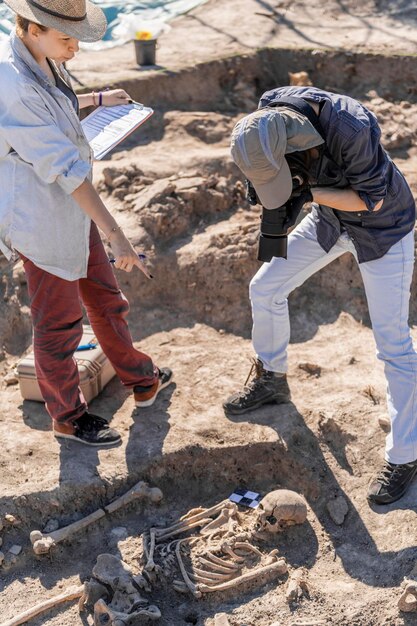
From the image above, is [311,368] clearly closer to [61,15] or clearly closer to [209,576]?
[209,576]

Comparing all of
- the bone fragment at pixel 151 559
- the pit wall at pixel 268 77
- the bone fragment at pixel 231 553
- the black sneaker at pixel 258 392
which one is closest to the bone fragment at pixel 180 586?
the bone fragment at pixel 151 559

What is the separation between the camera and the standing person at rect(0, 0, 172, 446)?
3.34 metres

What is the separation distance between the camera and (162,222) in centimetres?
556

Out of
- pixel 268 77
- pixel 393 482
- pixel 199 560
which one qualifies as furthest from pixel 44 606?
pixel 268 77

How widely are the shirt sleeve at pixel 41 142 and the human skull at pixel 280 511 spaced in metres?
1.68

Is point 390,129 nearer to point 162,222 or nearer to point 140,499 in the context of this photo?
point 162,222

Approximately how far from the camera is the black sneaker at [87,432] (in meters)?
4.25

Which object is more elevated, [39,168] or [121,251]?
[39,168]

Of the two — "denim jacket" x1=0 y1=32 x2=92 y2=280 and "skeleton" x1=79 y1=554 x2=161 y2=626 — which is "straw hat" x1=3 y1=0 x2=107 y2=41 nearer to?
"denim jacket" x1=0 y1=32 x2=92 y2=280

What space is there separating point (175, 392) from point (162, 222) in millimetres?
1375

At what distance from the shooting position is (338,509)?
4000 mm

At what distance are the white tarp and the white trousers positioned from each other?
16.4 ft

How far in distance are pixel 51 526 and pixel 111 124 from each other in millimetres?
1930

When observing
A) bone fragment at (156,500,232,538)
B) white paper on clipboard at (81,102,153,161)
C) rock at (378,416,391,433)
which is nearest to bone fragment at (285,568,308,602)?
bone fragment at (156,500,232,538)
